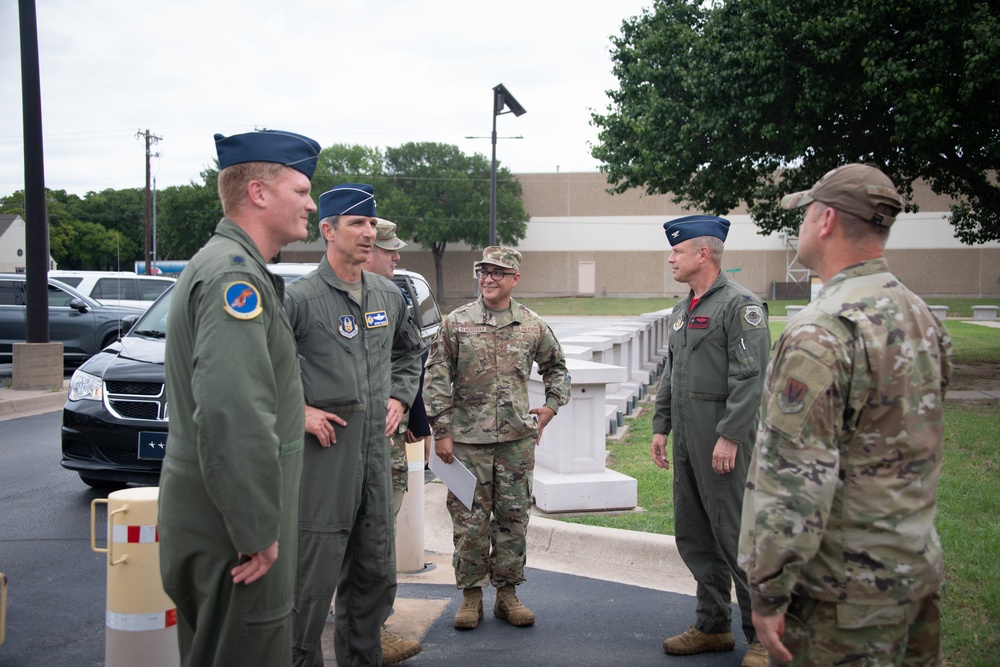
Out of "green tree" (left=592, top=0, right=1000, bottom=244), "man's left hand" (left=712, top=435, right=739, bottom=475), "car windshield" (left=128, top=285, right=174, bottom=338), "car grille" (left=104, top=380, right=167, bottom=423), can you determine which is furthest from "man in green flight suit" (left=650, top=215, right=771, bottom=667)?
"green tree" (left=592, top=0, right=1000, bottom=244)

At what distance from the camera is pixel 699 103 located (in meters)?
14.6

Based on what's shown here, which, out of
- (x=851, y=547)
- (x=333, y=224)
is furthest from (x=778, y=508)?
(x=333, y=224)

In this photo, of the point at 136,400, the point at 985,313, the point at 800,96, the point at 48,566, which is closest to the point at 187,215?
the point at 985,313

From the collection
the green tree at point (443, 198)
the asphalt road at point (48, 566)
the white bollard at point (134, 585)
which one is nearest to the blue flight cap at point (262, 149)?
the white bollard at point (134, 585)

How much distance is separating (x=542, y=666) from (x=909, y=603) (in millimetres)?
2225

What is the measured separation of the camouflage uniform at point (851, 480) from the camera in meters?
2.35

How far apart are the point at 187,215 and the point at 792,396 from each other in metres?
71.5

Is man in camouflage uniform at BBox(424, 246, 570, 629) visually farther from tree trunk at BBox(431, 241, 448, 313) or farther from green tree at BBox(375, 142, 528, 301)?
tree trunk at BBox(431, 241, 448, 313)

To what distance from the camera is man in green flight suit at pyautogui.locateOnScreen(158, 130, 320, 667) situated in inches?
92.5

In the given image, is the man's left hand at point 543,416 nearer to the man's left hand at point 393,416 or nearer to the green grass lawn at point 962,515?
the man's left hand at point 393,416

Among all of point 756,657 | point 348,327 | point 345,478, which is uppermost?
point 348,327

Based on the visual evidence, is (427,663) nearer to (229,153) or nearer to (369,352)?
(369,352)

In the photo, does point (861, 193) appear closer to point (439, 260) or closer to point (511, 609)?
point (511, 609)

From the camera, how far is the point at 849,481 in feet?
7.92
